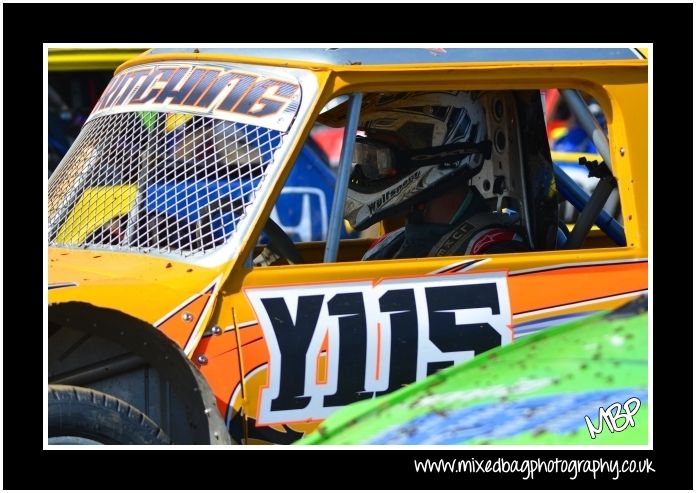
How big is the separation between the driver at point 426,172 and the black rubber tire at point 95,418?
1.28 metres

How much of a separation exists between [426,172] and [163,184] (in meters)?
1.03

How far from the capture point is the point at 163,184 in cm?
350

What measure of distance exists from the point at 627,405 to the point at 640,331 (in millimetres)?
267

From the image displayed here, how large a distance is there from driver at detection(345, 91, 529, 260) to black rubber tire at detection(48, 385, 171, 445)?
1282mm

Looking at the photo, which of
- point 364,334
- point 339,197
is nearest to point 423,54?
point 339,197

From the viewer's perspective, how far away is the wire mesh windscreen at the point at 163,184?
3.37m

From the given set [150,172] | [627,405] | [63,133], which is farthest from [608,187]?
[63,133]

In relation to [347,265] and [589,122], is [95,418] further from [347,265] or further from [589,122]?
[589,122]

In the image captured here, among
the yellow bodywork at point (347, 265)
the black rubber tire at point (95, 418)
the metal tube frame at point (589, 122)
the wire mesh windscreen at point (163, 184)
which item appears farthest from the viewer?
the metal tube frame at point (589, 122)

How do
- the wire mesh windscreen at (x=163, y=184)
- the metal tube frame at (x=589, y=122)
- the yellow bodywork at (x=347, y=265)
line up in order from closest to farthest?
the yellow bodywork at (x=347, y=265)
the wire mesh windscreen at (x=163, y=184)
the metal tube frame at (x=589, y=122)

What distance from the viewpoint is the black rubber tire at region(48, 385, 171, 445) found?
3.04m

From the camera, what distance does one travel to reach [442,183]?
159 inches

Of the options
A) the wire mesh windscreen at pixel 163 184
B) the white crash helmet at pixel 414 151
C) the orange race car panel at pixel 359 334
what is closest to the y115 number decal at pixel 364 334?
the orange race car panel at pixel 359 334

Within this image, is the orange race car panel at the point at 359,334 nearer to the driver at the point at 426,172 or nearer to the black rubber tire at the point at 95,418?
the black rubber tire at the point at 95,418
